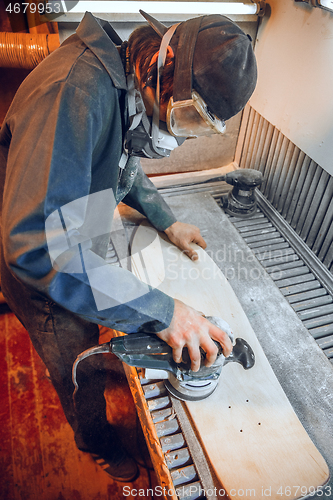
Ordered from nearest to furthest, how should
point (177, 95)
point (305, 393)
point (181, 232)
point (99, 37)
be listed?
1. point (177, 95)
2. point (99, 37)
3. point (305, 393)
4. point (181, 232)

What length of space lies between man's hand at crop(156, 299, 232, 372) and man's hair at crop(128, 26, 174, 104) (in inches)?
27.4

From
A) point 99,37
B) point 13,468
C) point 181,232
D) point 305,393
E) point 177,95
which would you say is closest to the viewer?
point 177,95

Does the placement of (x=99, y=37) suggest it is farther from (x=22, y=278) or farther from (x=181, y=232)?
(x=181, y=232)

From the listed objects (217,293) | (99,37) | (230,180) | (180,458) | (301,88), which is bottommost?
(180,458)

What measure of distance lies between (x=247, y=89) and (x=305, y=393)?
1128 mm

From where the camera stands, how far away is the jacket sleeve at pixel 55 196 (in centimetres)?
90

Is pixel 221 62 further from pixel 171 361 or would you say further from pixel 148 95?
pixel 171 361

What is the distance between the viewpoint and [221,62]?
924 millimetres

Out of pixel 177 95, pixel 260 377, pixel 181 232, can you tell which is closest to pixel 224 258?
pixel 181 232

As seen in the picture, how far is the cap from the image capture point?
0.93 meters

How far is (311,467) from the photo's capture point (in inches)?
44.9

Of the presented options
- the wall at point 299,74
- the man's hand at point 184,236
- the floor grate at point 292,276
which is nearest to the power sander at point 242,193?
the floor grate at point 292,276

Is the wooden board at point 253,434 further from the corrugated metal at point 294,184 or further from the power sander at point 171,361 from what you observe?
the corrugated metal at point 294,184

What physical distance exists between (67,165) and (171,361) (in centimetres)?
74
